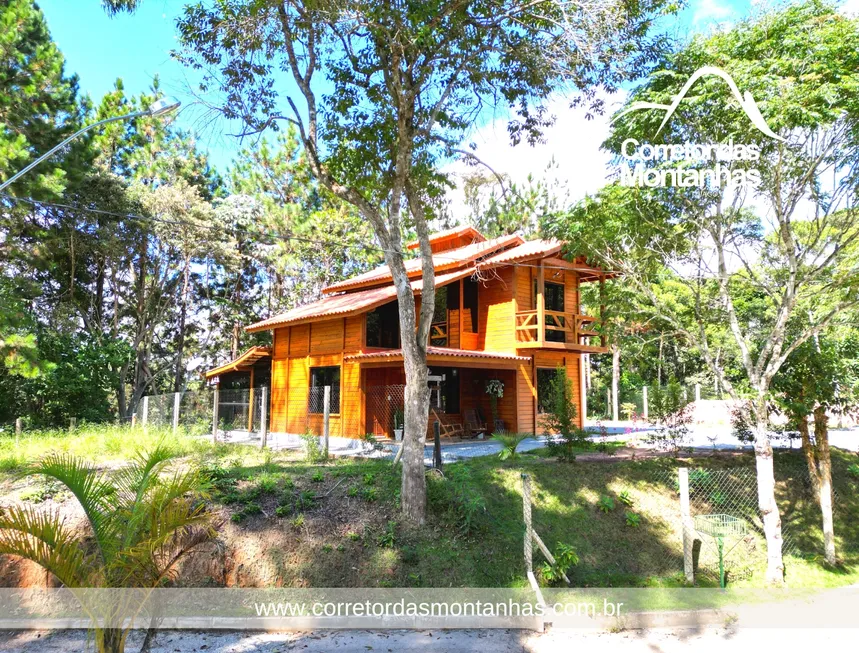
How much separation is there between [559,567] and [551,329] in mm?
11849

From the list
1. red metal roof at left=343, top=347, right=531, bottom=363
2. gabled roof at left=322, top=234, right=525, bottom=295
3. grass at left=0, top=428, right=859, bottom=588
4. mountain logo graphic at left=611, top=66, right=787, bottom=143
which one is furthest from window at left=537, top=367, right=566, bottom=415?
mountain logo graphic at left=611, top=66, right=787, bottom=143

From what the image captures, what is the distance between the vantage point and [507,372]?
1855cm

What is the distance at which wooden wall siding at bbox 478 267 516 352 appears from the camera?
1861cm

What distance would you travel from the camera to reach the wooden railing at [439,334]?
1928 centimetres

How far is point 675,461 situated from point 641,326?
9.80 ft

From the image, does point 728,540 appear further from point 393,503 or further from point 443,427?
point 443,427

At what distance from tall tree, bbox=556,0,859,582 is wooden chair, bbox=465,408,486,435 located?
9.21 metres

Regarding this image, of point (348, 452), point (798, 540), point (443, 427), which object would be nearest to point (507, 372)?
point (443, 427)

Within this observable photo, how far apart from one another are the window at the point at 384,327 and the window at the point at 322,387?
1.57 metres

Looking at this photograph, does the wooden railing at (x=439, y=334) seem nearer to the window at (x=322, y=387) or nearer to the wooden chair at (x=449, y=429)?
the wooden chair at (x=449, y=429)

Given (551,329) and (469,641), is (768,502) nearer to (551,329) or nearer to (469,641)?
(469,641)

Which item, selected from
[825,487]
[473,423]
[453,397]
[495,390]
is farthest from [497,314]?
[825,487]

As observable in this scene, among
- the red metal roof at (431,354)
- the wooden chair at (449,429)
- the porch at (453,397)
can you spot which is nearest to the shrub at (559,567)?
the porch at (453,397)

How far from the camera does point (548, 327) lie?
711 inches
